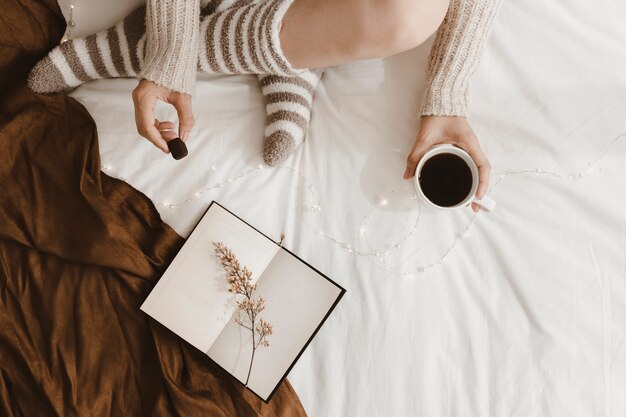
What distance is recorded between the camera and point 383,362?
2.26 ft

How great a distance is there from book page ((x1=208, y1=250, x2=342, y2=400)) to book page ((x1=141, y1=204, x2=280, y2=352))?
0.8 inches

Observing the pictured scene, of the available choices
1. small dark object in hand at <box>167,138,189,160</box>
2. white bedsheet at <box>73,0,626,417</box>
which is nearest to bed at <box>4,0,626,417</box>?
white bedsheet at <box>73,0,626,417</box>

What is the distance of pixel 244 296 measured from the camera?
0.70m

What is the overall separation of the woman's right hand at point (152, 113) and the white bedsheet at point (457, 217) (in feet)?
0.22

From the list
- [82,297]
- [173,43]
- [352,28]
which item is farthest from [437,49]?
[82,297]

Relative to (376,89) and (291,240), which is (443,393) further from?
(376,89)

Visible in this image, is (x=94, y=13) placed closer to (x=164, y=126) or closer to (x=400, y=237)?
(x=164, y=126)

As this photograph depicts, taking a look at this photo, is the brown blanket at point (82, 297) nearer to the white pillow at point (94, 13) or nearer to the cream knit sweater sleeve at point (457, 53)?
the white pillow at point (94, 13)

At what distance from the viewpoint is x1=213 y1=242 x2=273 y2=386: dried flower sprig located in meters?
0.70

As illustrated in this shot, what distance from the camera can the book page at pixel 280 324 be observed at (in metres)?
0.68

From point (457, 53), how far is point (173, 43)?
1.31ft

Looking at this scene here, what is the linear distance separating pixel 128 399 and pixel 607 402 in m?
0.67

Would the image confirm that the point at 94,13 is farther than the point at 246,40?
Yes

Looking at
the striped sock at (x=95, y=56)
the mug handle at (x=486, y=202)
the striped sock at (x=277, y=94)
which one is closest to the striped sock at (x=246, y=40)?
the striped sock at (x=277, y=94)
